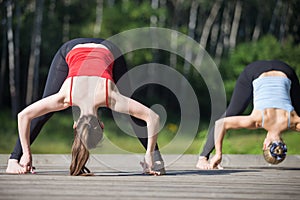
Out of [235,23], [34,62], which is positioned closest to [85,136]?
[34,62]

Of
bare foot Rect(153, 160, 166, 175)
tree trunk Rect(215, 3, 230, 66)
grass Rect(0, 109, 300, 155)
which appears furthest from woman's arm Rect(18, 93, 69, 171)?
tree trunk Rect(215, 3, 230, 66)

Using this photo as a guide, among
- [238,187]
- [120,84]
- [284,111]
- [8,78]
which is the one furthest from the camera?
[8,78]

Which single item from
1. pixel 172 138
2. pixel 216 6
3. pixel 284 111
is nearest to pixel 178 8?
pixel 216 6

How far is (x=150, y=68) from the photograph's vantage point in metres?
34.0

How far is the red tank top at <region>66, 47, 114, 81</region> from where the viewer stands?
5941 mm

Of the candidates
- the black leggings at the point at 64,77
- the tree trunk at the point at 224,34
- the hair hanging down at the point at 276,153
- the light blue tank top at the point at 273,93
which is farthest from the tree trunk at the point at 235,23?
the black leggings at the point at 64,77

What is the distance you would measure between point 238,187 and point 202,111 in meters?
28.3

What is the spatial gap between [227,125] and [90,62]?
6.31 feet

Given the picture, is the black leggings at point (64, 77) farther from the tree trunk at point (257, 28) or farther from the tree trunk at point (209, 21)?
the tree trunk at point (257, 28)

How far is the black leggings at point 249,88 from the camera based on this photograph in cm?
746

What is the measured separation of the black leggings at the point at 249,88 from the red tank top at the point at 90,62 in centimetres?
191

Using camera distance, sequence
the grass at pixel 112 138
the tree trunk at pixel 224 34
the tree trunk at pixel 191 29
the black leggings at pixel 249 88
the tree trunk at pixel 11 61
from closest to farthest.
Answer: the black leggings at pixel 249 88
the grass at pixel 112 138
the tree trunk at pixel 11 61
the tree trunk at pixel 191 29
the tree trunk at pixel 224 34

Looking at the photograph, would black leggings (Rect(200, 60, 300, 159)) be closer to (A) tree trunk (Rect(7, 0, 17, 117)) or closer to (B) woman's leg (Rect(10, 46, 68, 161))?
(B) woman's leg (Rect(10, 46, 68, 161))

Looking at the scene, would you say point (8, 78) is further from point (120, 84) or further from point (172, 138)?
point (120, 84)
